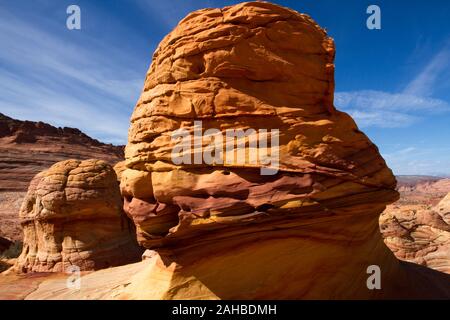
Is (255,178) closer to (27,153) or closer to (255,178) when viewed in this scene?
(255,178)

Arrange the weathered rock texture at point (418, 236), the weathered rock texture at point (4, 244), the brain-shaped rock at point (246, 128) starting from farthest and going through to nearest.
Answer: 1. the weathered rock texture at point (4, 244)
2. the weathered rock texture at point (418, 236)
3. the brain-shaped rock at point (246, 128)

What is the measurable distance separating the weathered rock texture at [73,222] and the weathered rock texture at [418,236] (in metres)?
12.2

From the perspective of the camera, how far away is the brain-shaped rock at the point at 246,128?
17.2 feet

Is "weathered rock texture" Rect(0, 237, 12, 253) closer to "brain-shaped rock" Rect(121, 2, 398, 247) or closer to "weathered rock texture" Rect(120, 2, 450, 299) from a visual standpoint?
"weathered rock texture" Rect(120, 2, 450, 299)

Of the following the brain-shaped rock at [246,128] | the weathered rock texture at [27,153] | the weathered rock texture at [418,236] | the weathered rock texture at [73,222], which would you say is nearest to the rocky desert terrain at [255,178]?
the brain-shaped rock at [246,128]

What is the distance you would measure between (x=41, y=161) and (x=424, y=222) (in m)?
51.6

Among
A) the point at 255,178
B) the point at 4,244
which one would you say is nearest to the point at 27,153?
the point at 4,244

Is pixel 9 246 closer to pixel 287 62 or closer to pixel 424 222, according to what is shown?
pixel 287 62

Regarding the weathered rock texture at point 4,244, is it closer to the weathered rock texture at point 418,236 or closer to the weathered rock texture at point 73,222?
the weathered rock texture at point 73,222

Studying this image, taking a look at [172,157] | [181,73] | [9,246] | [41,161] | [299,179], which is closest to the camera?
[299,179]

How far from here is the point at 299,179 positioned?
5.21 m

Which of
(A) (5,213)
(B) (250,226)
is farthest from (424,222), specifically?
(A) (5,213)

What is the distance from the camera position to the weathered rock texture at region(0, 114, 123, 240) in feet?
117

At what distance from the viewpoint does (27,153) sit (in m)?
51.0
